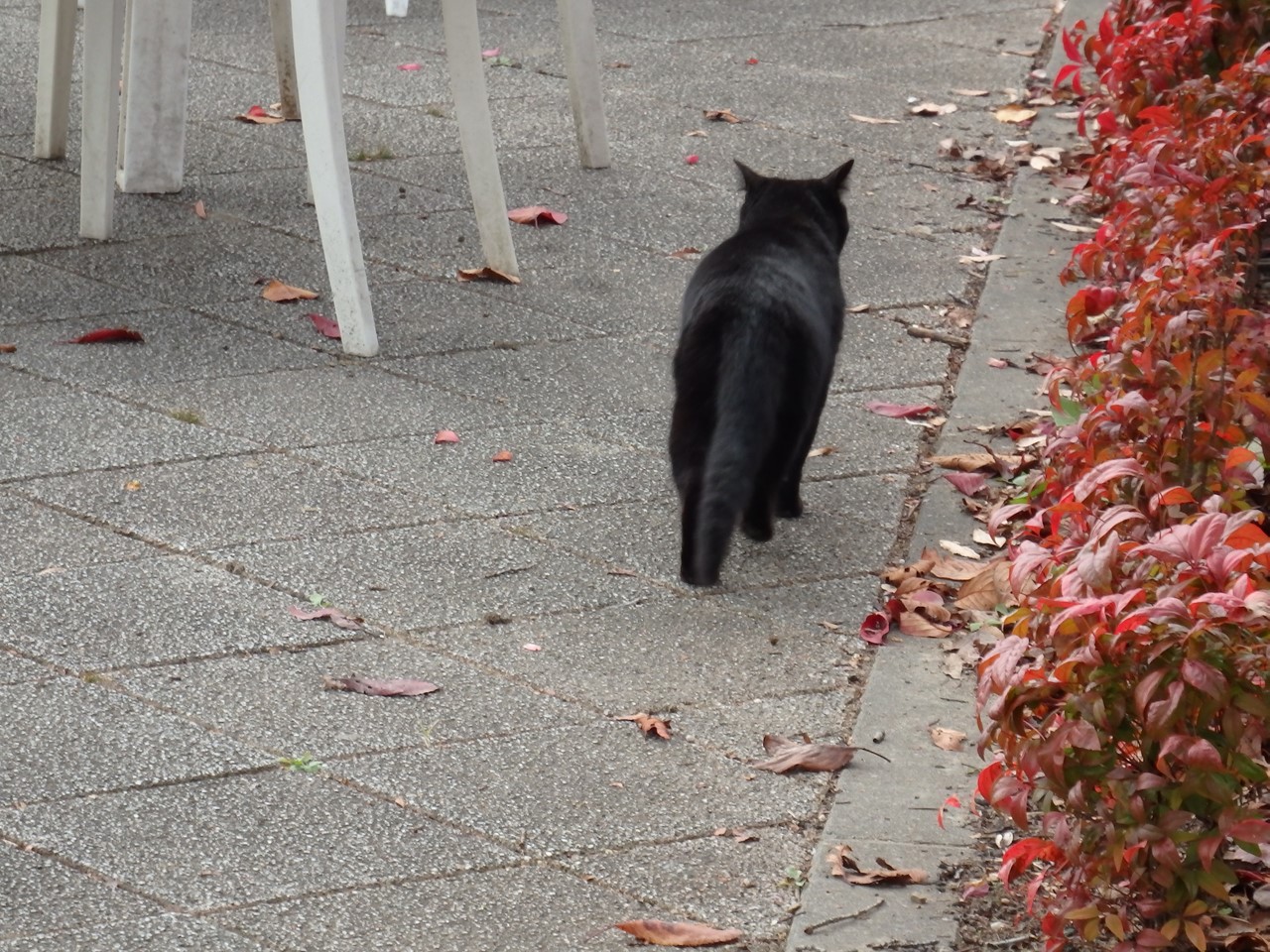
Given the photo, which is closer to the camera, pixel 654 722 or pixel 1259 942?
pixel 1259 942

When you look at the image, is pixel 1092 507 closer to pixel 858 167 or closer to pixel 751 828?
pixel 751 828

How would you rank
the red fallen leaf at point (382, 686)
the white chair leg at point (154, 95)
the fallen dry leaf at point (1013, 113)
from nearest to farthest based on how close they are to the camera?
the red fallen leaf at point (382, 686)
the white chair leg at point (154, 95)
the fallen dry leaf at point (1013, 113)

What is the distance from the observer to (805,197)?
3.43 metres

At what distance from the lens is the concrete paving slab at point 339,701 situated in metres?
2.42

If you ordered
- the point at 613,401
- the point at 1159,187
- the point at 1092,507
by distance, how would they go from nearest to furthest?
1. the point at 1092,507
2. the point at 1159,187
3. the point at 613,401

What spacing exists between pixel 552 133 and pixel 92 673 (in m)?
3.03

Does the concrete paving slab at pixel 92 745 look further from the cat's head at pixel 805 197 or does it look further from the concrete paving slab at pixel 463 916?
the cat's head at pixel 805 197

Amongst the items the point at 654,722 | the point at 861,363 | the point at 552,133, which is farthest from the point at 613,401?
the point at 552,133

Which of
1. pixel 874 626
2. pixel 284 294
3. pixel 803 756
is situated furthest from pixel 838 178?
pixel 803 756

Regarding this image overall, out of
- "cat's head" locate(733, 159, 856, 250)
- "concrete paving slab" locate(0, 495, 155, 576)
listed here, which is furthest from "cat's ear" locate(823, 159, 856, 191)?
"concrete paving slab" locate(0, 495, 155, 576)

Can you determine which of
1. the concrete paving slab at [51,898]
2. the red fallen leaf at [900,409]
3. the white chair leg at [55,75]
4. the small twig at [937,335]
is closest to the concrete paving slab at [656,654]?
the concrete paving slab at [51,898]

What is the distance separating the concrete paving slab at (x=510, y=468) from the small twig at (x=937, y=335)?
0.92m

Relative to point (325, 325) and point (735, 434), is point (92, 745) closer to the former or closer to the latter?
point (735, 434)

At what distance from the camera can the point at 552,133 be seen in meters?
5.16
